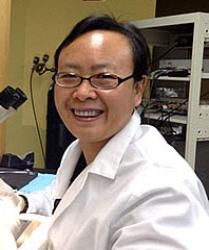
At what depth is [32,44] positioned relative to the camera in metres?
2.80

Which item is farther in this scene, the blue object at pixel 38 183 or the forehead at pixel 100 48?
the blue object at pixel 38 183

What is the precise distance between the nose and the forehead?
1.8 inches

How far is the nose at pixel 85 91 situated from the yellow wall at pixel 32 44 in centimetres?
193

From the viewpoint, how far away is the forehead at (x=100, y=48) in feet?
2.70

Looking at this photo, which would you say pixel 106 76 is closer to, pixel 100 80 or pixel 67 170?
pixel 100 80

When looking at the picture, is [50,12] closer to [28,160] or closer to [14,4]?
[14,4]

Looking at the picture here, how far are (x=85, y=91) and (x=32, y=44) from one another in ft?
6.80

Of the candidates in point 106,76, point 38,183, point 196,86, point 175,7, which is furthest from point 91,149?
point 175,7

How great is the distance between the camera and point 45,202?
4.24 ft

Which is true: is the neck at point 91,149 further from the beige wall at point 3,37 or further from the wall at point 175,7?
the wall at point 175,7

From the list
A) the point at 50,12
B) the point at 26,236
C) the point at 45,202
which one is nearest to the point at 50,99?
the point at 50,12

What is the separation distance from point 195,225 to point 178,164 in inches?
5.2

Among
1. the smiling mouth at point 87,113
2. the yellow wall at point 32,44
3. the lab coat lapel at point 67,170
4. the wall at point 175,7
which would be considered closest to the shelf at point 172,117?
the yellow wall at point 32,44

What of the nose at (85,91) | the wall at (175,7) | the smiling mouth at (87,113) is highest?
the wall at (175,7)
